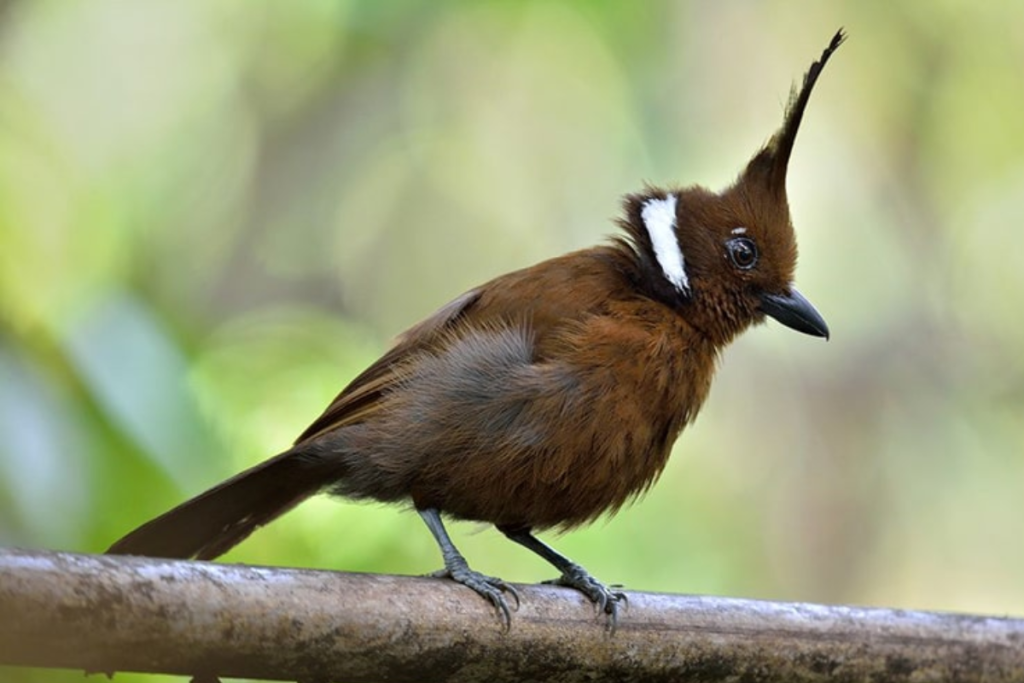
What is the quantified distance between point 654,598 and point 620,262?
3.39ft

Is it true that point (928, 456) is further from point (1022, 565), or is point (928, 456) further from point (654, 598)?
point (654, 598)

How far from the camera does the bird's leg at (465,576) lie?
9.87 ft

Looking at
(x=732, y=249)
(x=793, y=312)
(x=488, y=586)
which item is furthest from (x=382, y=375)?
(x=793, y=312)

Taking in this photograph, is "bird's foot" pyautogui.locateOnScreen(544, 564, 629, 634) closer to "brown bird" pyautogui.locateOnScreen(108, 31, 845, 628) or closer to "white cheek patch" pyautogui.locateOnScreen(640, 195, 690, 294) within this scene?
"brown bird" pyautogui.locateOnScreen(108, 31, 845, 628)

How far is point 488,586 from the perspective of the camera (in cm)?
307

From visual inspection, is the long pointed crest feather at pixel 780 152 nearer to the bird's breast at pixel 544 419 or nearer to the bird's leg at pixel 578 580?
the bird's breast at pixel 544 419

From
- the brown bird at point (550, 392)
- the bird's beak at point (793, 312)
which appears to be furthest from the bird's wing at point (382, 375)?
the bird's beak at point (793, 312)

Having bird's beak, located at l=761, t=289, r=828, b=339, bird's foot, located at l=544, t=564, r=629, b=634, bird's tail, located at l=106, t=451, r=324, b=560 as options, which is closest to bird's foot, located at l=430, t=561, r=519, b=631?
bird's foot, located at l=544, t=564, r=629, b=634

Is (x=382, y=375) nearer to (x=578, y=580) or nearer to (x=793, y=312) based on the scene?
(x=578, y=580)

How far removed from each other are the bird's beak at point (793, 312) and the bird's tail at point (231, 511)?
1.37m

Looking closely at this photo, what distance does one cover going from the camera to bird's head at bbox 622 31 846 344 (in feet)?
12.4

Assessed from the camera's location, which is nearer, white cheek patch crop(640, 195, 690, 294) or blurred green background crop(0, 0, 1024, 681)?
white cheek patch crop(640, 195, 690, 294)

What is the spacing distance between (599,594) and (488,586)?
0.30m

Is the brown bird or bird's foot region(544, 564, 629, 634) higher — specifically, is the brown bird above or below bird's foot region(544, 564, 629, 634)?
above
